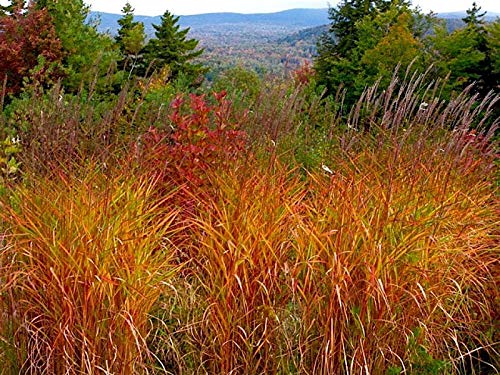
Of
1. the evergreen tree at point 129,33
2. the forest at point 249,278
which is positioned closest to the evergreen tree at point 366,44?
the evergreen tree at point 129,33

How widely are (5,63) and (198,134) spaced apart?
5354mm

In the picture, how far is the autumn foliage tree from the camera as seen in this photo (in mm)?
8352

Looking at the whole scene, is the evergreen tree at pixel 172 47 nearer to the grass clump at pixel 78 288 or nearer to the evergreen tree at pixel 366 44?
the evergreen tree at pixel 366 44

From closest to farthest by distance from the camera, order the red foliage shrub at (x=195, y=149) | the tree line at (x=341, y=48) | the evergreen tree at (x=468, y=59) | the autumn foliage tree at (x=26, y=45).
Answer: the red foliage shrub at (x=195, y=149)
the autumn foliage tree at (x=26, y=45)
the tree line at (x=341, y=48)
the evergreen tree at (x=468, y=59)

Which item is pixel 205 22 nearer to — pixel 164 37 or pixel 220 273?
pixel 164 37

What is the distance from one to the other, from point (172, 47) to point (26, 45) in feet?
14.0

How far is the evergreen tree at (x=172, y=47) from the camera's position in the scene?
12.3m

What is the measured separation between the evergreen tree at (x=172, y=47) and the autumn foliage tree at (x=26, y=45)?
3.65m

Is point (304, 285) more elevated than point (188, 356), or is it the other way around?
point (304, 285)

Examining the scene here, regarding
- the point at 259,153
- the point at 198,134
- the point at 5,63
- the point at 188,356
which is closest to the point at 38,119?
the point at 198,134

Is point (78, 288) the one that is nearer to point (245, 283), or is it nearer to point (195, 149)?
point (245, 283)

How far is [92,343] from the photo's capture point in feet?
8.99

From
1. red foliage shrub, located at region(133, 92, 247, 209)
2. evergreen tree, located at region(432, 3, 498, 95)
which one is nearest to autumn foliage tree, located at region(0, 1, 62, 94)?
red foliage shrub, located at region(133, 92, 247, 209)

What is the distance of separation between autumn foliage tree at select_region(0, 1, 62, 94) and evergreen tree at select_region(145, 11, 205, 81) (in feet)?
12.0
